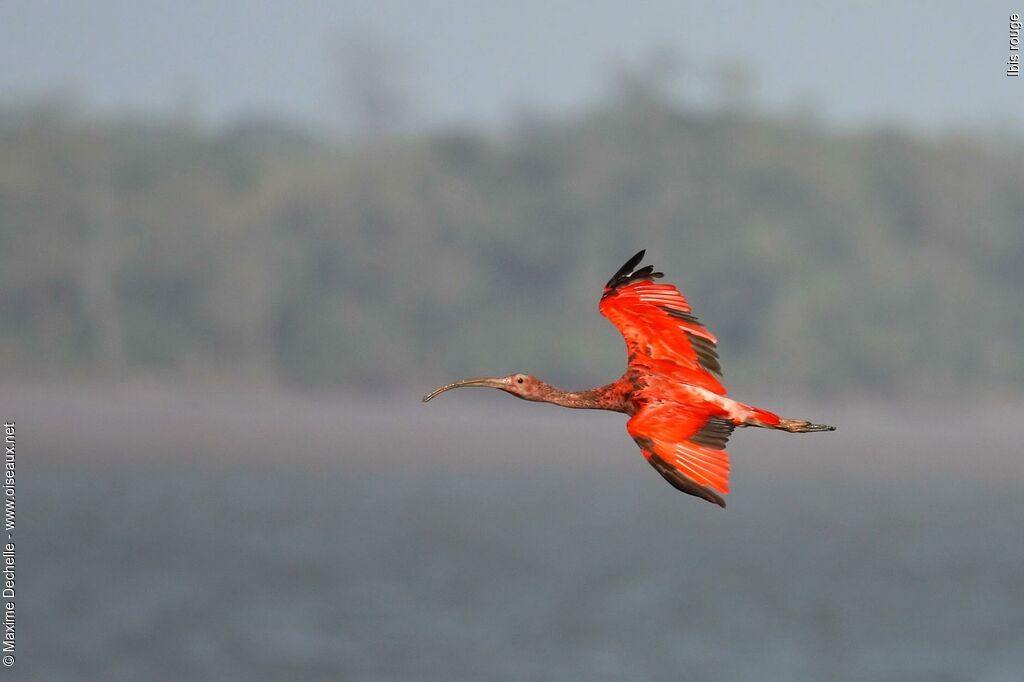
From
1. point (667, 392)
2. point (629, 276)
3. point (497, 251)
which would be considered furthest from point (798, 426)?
point (497, 251)

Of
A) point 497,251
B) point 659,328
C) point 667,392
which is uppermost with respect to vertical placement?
point 497,251

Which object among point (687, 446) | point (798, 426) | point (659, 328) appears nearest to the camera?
point (687, 446)

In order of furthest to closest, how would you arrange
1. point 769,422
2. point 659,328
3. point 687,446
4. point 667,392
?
point 659,328 → point 667,392 → point 769,422 → point 687,446

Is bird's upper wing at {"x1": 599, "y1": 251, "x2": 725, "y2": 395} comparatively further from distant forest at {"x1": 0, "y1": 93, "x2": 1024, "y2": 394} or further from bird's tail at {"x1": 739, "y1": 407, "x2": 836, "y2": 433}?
distant forest at {"x1": 0, "y1": 93, "x2": 1024, "y2": 394}

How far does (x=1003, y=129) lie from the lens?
176 meters

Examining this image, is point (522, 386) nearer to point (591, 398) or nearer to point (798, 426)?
point (591, 398)

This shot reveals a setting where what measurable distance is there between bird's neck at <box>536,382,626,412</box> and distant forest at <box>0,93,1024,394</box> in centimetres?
10812

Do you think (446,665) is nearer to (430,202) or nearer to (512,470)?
(430,202)

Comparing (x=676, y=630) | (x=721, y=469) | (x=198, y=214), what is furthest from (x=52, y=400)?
(x=721, y=469)

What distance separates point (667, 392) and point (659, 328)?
0.88m

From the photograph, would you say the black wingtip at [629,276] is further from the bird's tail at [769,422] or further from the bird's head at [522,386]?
the bird's tail at [769,422]

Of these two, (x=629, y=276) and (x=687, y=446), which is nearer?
(x=687, y=446)

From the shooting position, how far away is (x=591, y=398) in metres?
16.7

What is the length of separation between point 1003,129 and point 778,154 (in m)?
25.7
